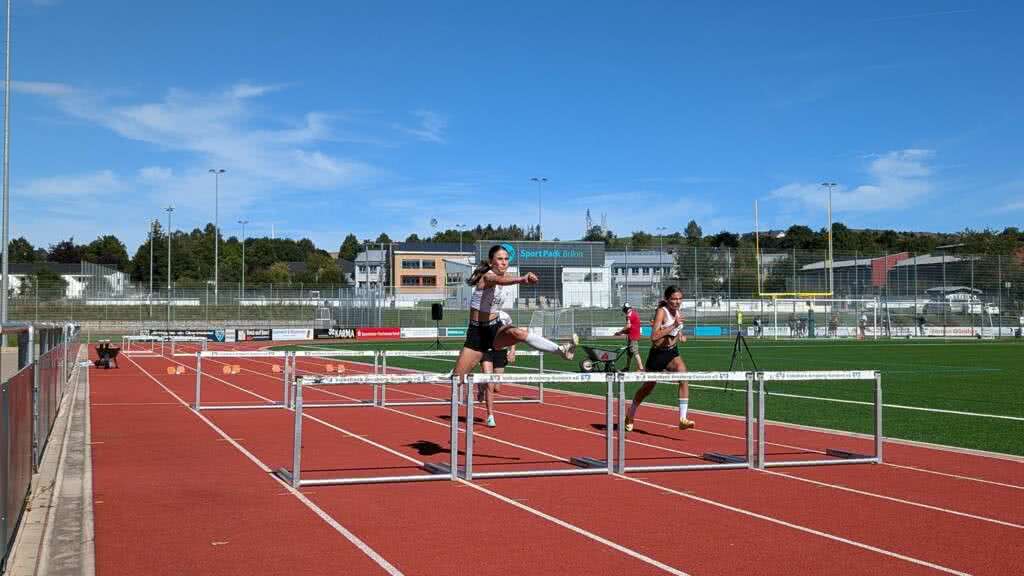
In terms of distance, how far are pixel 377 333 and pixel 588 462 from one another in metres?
52.1

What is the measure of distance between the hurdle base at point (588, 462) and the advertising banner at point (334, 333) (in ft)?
162

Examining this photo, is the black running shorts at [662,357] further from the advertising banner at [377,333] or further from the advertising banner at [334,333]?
the advertising banner at [377,333]

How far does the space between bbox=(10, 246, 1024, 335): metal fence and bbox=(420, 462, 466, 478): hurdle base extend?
168 ft

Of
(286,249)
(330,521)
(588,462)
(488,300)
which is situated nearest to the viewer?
(330,521)

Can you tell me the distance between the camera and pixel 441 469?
10352 mm

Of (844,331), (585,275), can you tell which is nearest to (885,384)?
(844,331)

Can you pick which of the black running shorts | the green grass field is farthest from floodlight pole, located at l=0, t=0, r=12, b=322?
the black running shorts

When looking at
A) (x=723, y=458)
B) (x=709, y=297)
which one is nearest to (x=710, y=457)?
(x=723, y=458)

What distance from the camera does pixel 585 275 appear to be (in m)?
74.0

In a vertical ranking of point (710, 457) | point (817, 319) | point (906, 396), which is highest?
point (817, 319)

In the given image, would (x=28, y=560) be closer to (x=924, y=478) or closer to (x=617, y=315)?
(x=924, y=478)

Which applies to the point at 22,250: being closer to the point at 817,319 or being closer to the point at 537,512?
the point at 817,319

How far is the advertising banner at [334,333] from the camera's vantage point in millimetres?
59125

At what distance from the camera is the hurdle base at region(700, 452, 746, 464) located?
11.0m
